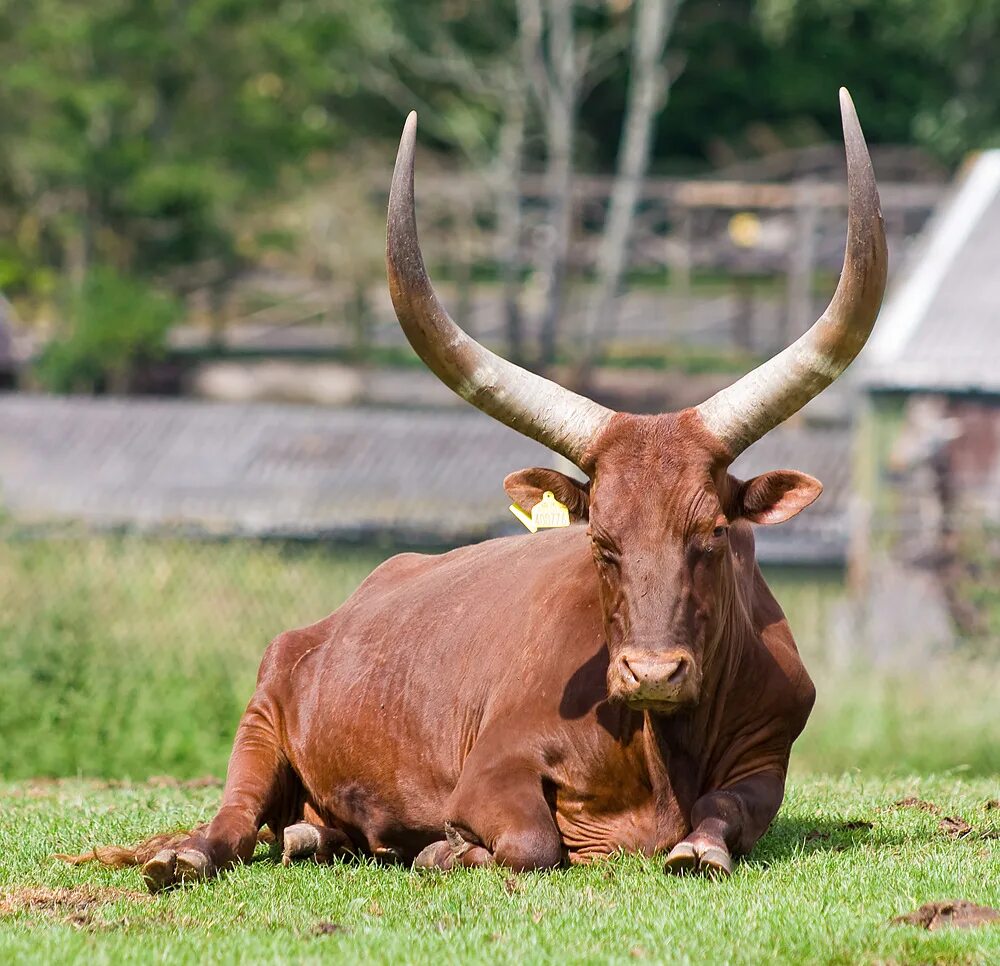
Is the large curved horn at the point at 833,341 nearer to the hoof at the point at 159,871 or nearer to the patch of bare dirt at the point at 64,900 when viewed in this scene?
the hoof at the point at 159,871

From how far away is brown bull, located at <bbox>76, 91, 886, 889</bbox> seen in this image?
20.0ft

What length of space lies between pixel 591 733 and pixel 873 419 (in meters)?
13.0

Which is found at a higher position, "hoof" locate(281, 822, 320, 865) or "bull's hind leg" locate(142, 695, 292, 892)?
"bull's hind leg" locate(142, 695, 292, 892)

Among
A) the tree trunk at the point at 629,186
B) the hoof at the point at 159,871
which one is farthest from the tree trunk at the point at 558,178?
the hoof at the point at 159,871

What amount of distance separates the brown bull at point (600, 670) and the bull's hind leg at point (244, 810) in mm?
13

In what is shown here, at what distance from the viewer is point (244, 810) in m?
7.11

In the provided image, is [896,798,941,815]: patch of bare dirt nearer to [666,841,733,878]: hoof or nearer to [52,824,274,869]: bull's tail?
A: [666,841,733,878]: hoof

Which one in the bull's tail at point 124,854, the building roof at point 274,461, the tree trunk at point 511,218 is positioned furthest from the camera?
the tree trunk at point 511,218

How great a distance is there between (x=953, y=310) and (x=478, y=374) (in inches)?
576

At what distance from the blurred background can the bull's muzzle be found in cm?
510

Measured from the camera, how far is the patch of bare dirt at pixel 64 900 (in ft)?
19.0

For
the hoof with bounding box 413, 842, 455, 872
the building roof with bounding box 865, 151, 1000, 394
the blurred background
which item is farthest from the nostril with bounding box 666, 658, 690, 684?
the building roof with bounding box 865, 151, 1000, 394

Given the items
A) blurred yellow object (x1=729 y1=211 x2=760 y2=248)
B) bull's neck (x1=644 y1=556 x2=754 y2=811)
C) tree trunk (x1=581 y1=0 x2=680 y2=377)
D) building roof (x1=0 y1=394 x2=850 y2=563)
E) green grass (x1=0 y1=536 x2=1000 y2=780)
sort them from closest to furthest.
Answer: bull's neck (x1=644 y1=556 x2=754 y2=811), green grass (x1=0 y1=536 x2=1000 y2=780), building roof (x1=0 y1=394 x2=850 y2=563), tree trunk (x1=581 y1=0 x2=680 y2=377), blurred yellow object (x1=729 y1=211 x2=760 y2=248)

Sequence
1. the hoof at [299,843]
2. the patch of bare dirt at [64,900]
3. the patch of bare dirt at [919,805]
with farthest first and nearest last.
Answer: the patch of bare dirt at [919,805] < the hoof at [299,843] < the patch of bare dirt at [64,900]
